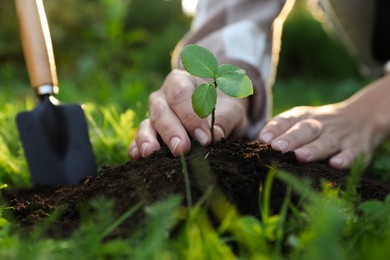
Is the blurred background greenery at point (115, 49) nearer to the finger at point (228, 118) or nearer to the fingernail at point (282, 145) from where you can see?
the finger at point (228, 118)

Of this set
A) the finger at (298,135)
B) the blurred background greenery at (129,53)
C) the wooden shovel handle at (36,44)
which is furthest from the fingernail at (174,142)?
the blurred background greenery at (129,53)

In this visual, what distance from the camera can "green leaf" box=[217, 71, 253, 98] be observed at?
135 centimetres

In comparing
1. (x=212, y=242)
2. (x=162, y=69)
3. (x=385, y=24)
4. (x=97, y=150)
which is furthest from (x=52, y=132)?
(x=162, y=69)

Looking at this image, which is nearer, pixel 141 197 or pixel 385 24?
pixel 141 197

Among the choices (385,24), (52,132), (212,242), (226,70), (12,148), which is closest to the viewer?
(212,242)

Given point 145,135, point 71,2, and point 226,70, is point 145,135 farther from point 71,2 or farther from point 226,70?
point 71,2

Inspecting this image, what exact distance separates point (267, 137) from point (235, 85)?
25.0 inches

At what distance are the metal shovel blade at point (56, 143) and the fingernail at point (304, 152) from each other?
30.9 inches

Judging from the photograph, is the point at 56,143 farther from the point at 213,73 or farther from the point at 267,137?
the point at 213,73

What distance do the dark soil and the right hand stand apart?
0.16 feet

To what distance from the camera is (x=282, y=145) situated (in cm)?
187

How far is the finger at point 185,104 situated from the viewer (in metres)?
1.64

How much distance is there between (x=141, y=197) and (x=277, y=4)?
1439 millimetres

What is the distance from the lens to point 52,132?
223 cm
